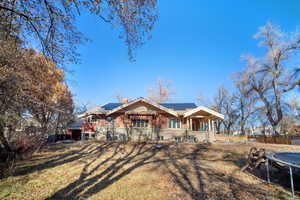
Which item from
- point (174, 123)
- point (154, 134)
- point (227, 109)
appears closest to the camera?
point (154, 134)

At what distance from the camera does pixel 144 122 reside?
16547mm

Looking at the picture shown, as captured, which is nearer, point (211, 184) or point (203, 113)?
point (211, 184)

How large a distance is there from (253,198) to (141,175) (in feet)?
12.6

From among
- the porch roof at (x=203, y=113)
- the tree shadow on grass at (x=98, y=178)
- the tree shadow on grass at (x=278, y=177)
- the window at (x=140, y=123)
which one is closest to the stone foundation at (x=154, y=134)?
the window at (x=140, y=123)

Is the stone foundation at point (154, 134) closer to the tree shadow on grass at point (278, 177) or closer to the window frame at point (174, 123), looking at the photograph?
the window frame at point (174, 123)

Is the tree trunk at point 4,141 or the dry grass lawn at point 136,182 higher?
the tree trunk at point 4,141

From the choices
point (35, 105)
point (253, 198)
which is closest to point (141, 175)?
point (253, 198)

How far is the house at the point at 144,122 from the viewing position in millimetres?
15680

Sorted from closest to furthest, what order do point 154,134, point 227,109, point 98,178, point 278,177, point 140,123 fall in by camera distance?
point 98,178 < point 278,177 < point 154,134 < point 140,123 < point 227,109

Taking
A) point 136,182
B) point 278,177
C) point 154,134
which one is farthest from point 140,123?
point 278,177

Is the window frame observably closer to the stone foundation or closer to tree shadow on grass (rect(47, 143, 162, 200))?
the stone foundation

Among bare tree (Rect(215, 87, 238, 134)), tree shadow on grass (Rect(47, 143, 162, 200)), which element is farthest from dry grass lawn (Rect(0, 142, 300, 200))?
bare tree (Rect(215, 87, 238, 134))

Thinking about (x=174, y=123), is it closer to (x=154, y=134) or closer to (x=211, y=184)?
(x=154, y=134)

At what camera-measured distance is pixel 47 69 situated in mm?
6008
